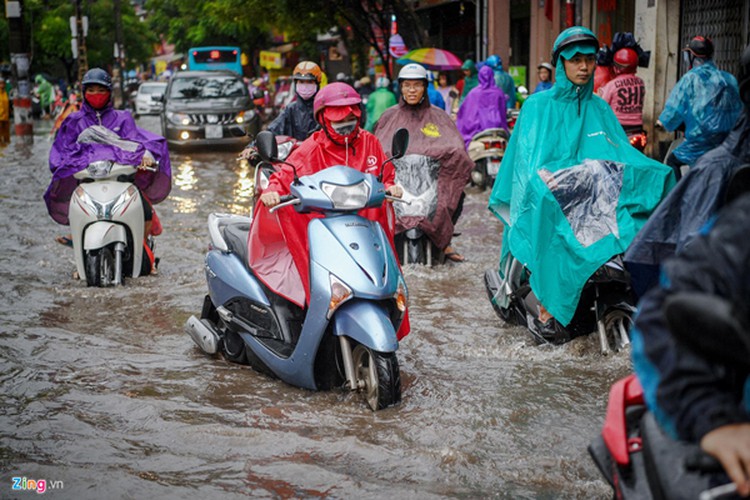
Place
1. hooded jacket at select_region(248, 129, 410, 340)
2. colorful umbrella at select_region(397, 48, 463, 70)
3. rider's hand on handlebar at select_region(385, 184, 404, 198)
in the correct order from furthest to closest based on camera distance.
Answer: colorful umbrella at select_region(397, 48, 463, 70), rider's hand on handlebar at select_region(385, 184, 404, 198), hooded jacket at select_region(248, 129, 410, 340)

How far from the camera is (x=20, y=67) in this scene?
28000 mm

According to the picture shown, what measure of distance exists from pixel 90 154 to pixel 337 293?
164 inches

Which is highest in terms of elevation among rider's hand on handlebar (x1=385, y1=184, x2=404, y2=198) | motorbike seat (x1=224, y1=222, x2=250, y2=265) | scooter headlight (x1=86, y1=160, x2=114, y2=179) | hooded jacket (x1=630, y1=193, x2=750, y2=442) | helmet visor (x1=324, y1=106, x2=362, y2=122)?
helmet visor (x1=324, y1=106, x2=362, y2=122)

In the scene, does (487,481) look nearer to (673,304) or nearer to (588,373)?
(588,373)

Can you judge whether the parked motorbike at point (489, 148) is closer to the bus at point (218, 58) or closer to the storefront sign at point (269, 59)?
the storefront sign at point (269, 59)

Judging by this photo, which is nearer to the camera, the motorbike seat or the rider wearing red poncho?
the rider wearing red poncho

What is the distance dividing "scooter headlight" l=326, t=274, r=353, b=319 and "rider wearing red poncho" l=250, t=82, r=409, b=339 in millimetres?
314

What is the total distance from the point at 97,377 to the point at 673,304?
4.61 metres

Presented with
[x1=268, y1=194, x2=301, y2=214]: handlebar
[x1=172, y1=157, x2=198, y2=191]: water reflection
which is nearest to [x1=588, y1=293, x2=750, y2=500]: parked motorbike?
[x1=268, y1=194, x2=301, y2=214]: handlebar

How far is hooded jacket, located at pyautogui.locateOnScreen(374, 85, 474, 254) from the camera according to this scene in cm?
978

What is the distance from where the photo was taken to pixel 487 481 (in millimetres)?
4398

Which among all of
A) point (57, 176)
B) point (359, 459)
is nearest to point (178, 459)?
point (359, 459)

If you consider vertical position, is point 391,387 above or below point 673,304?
below

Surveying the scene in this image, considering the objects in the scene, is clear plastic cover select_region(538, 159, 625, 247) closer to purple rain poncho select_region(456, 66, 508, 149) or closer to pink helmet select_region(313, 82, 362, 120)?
pink helmet select_region(313, 82, 362, 120)
